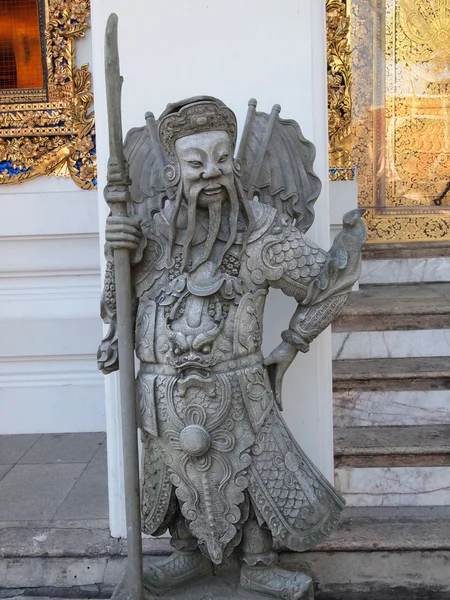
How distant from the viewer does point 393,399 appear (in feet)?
9.49

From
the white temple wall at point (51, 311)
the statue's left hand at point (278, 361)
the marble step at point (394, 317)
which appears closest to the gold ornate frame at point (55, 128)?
A: the white temple wall at point (51, 311)

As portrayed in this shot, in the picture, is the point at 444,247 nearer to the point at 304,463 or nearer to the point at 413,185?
the point at 413,185

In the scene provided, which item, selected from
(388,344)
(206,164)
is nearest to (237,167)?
(206,164)

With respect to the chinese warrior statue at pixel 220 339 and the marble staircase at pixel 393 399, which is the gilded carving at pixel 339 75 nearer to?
the marble staircase at pixel 393 399

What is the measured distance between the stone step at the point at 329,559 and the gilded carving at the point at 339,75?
2.37 m

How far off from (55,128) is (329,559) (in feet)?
9.27

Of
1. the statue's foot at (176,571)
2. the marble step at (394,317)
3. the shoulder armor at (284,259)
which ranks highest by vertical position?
the shoulder armor at (284,259)

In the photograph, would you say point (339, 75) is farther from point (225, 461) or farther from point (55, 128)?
point (225, 461)

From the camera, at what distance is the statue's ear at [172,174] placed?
5.80 ft

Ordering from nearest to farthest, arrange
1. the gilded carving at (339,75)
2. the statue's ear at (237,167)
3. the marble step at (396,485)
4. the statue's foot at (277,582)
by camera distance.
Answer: the statue's ear at (237,167) < the statue's foot at (277,582) < the marble step at (396,485) < the gilded carving at (339,75)

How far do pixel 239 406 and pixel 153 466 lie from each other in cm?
35

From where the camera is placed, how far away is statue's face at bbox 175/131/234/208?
5.58 feet

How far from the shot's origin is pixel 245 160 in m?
2.02

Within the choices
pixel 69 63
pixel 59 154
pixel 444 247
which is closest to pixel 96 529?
pixel 59 154
